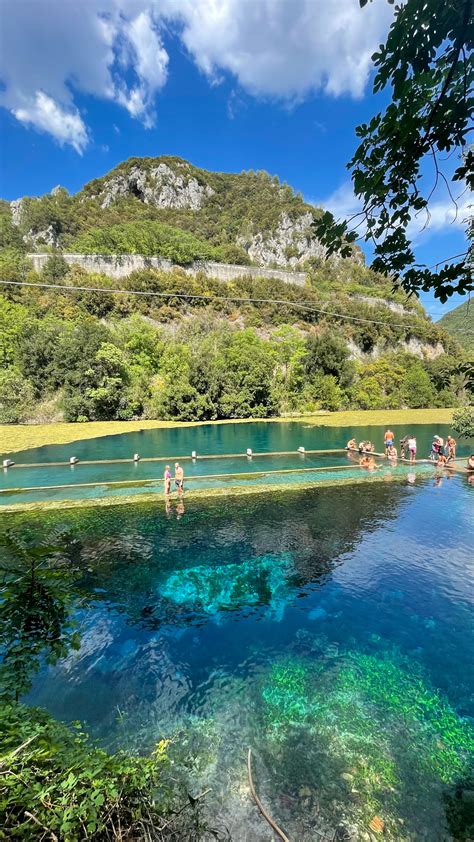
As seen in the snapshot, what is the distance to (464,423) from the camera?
25938 mm

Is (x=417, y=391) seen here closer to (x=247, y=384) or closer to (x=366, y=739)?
(x=247, y=384)

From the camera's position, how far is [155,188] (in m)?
107

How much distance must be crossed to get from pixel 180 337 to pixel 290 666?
176 feet

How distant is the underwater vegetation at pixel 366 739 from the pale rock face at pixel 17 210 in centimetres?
10006

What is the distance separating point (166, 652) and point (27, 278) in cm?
6538

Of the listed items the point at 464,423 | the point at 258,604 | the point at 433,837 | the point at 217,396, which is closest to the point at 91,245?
the point at 217,396

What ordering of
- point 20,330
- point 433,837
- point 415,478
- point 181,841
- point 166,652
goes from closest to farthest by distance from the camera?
point 181,841 < point 433,837 < point 166,652 < point 415,478 < point 20,330

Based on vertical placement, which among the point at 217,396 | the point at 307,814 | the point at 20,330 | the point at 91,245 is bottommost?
the point at 307,814

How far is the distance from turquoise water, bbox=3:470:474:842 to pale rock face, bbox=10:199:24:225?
95316mm

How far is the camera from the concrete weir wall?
63.5 meters

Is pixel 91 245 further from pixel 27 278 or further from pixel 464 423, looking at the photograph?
pixel 464 423

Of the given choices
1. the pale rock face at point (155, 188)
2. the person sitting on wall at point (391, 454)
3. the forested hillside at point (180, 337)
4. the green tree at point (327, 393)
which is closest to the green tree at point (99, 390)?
the forested hillside at point (180, 337)

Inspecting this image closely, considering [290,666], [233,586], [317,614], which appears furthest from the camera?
[233,586]

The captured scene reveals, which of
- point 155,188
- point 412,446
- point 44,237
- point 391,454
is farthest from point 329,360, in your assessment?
point 155,188
